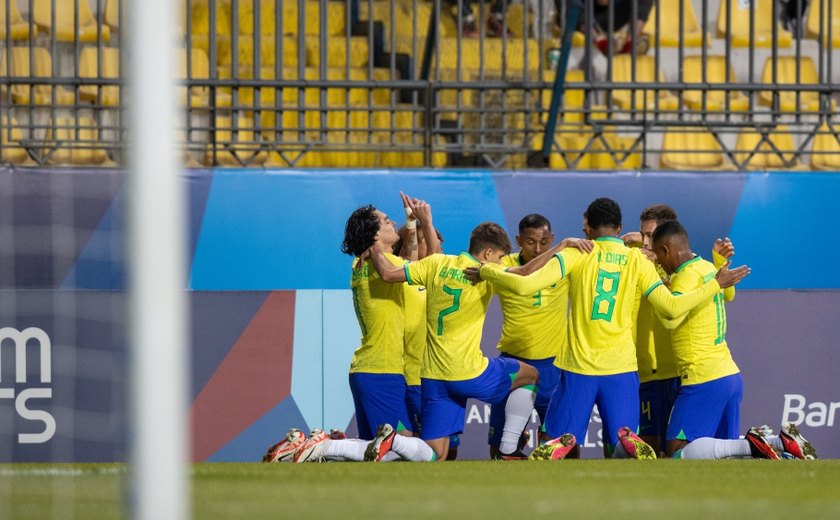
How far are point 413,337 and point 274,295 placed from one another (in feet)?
4.75

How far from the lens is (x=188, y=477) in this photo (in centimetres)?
756

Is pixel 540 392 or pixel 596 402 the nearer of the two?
pixel 596 402

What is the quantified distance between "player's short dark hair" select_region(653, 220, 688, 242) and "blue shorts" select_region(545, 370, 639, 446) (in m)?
1.02

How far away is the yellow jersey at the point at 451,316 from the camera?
30.8ft

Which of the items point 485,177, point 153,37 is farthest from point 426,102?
point 153,37

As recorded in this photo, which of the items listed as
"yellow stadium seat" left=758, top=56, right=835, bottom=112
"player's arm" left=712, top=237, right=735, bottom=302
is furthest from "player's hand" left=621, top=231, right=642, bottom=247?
"yellow stadium seat" left=758, top=56, right=835, bottom=112

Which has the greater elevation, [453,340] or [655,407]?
[453,340]

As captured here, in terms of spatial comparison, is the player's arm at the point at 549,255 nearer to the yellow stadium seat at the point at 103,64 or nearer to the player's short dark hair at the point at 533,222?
the player's short dark hair at the point at 533,222

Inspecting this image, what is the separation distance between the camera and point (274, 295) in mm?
11023

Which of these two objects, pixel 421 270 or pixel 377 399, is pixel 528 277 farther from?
pixel 377 399

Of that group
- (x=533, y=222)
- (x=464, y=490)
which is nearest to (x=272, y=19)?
(x=533, y=222)

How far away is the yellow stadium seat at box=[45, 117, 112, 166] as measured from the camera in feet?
37.7

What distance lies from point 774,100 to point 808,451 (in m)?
3.95

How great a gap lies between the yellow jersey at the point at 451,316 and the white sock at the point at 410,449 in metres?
0.46
